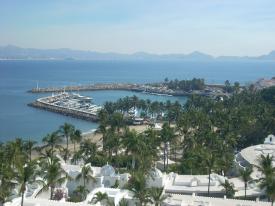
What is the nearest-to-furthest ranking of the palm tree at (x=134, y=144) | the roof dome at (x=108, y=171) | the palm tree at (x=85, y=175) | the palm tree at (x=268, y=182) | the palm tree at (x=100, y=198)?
the palm tree at (x=268, y=182) → the palm tree at (x=100, y=198) → the palm tree at (x=85, y=175) → the roof dome at (x=108, y=171) → the palm tree at (x=134, y=144)

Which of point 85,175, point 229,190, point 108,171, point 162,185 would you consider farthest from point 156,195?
point 108,171

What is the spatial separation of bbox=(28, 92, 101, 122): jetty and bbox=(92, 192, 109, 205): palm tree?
270 ft

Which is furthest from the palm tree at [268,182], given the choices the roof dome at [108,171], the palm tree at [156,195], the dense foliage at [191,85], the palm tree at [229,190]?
the dense foliage at [191,85]

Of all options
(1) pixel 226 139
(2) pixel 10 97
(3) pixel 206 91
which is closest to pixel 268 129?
(1) pixel 226 139

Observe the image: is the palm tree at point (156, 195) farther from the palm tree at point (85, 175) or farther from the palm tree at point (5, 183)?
the palm tree at point (5, 183)

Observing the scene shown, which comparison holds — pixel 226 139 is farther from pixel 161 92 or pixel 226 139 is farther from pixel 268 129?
pixel 161 92

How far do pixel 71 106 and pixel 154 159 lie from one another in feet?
290

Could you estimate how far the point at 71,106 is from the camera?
5586 inches

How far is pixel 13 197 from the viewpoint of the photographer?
4031cm

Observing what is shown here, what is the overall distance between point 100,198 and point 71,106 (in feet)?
343

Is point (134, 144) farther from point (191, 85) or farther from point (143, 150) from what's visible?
point (191, 85)

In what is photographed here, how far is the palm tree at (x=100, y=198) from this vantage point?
38.9 metres

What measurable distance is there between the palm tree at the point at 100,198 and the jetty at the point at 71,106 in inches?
3243

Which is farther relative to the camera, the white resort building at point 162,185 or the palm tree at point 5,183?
the white resort building at point 162,185
